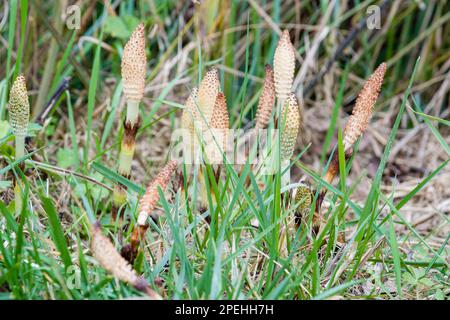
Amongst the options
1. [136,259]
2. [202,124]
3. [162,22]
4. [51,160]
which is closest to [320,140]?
[162,22]

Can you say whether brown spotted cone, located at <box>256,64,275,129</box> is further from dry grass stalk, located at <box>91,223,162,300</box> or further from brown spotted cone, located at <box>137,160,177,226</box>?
dry grass stalk, located at <box>91,223,162,300</box>

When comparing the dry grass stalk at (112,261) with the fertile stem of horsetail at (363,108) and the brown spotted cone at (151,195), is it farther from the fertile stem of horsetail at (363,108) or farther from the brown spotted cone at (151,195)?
the fertile stem of horsetail at (363,108)

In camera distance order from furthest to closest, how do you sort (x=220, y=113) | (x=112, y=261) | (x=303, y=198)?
(x=303, y=198), (x=220, y=113), (x=112, y=261)

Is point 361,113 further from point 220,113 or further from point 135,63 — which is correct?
point 135,63

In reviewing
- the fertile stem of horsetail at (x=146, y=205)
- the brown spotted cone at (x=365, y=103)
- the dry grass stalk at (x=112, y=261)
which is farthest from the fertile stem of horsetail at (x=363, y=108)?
the dry grass stalk at (x=112, y=261)

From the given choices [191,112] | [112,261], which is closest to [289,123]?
[191,112]

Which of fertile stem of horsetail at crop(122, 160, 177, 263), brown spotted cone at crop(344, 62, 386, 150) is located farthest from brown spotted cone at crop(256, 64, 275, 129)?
fertile stem of horsetail at crop(122, 160, 177, 263)

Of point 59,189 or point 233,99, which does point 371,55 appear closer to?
point 233,99
